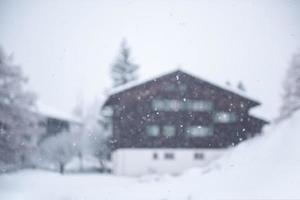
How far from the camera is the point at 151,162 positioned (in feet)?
93.2

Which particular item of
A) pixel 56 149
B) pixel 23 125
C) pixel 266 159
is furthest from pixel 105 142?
pixel 266 159

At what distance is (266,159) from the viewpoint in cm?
1414

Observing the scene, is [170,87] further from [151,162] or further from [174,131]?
[151,162]

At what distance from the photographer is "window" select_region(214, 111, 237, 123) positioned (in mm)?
29969

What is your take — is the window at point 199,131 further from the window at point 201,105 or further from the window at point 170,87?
the window at point 170,87

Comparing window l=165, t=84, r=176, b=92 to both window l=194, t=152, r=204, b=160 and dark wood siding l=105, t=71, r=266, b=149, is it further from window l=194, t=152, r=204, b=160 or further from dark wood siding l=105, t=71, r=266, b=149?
window l=194, t=152, r=204, b=160

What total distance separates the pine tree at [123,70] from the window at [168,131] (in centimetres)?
1936

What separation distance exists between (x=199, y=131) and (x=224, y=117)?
2570 millimetres

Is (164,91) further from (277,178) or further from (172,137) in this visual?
(277,178)

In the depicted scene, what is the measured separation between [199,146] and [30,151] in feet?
46.9

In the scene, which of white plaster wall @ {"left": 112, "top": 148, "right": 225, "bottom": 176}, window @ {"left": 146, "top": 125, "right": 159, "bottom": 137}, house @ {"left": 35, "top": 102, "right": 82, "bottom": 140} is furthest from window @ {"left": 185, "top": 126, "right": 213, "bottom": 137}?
house @ {"left": 35, "top": 102, "right": 82, "bottom": 140}

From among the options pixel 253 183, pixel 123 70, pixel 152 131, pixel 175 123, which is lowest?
pixel 253 183

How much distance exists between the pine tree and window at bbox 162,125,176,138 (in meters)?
19.4

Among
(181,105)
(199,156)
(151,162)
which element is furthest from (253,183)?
(181,105)
